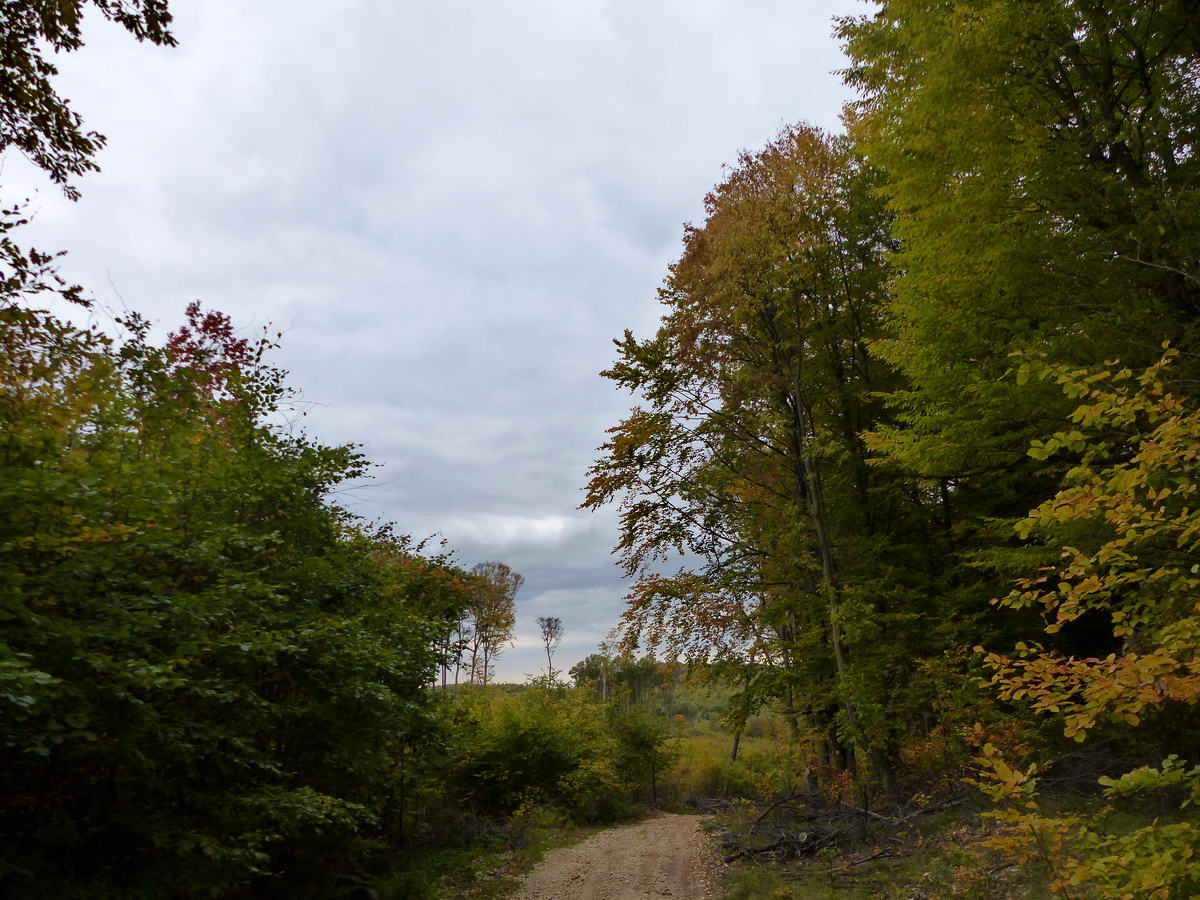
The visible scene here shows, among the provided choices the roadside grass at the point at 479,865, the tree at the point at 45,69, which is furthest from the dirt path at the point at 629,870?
the tree at the point at 45,69

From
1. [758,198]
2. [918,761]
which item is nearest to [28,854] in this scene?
[918,761]

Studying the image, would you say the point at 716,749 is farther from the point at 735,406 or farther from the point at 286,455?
the point at 286,455

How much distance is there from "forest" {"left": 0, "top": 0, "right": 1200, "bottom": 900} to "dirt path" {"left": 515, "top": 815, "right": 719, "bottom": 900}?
0.61 metres

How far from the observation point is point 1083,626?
419 inches

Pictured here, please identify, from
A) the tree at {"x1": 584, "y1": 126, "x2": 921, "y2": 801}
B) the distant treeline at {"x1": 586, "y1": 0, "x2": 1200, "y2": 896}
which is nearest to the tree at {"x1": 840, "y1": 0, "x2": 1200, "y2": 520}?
the distant treeline at {"x1": 586, "y1": 0, "x2": 1200, "y2": 896}

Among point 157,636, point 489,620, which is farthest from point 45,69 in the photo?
point 489,620

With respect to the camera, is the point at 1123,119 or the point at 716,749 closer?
the point at 1123,119

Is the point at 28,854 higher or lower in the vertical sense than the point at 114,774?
lower

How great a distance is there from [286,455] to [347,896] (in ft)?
19.0

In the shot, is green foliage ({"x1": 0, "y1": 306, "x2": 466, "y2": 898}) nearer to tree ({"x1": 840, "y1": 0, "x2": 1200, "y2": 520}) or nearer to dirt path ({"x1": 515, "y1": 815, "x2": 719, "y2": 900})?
dirt path ({"x1": 515, "y1": 815, "x2": 719, "y2": 900})

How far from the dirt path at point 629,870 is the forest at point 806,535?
608mm

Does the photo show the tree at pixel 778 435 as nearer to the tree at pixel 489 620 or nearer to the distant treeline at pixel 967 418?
the distant treeline at pixel 967 418

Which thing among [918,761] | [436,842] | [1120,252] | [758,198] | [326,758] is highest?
[758,198]

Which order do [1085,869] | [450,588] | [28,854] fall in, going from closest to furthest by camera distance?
[1085,869] → [28,854] → [450,588]
